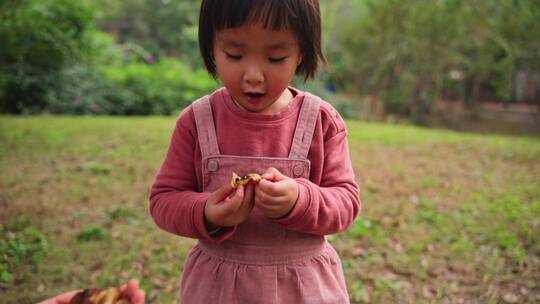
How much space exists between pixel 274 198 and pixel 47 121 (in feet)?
22.8

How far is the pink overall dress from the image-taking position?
54.7 inches

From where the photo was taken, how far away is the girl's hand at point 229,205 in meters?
1.21

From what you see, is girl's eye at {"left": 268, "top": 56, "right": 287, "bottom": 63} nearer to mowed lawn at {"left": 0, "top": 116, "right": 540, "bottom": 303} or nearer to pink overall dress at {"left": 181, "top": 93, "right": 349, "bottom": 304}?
pink overall dress at {"left": 181, "top": 93, "right": 349, "bottom": 304}

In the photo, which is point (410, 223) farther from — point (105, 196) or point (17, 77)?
point (17, 77)

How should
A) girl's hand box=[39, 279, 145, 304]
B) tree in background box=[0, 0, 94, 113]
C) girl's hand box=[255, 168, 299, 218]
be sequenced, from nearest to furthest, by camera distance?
girl's hand box=[255, 168, 299, 218] → girl's hand box=[39, 279, 145, 304] → tree in background box=[0, 0, 94, 113]

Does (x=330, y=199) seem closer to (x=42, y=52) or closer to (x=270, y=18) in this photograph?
(x=270, y=18)

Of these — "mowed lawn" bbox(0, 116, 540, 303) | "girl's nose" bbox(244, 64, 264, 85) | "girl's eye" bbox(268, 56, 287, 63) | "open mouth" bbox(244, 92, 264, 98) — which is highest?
"girl's eye" bbox(268, 56, 287, 63)

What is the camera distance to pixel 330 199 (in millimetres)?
1347

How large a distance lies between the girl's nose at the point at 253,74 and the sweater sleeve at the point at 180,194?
301mm

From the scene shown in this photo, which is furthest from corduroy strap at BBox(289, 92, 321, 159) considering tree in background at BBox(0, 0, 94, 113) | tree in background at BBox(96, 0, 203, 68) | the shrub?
tree in background at BBox(96, 0, 203, 68)

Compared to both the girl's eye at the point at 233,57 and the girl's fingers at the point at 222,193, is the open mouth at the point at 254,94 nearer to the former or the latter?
the girl's eye at the point at 233,57

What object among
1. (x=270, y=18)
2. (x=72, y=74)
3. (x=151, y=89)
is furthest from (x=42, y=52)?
(x=270, y=18)

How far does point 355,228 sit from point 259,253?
238cm

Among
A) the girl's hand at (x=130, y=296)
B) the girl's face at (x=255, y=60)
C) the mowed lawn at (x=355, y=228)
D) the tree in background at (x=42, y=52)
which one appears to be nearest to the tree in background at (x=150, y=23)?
the tree in background at (x=42, y=52)
